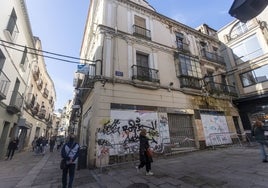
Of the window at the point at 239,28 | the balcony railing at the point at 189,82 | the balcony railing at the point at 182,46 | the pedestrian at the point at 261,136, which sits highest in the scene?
the window at the point at 239,28

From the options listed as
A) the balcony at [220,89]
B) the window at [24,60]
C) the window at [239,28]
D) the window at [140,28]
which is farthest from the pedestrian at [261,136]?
the window at [24,60]

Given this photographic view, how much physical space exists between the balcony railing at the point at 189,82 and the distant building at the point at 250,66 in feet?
13.6

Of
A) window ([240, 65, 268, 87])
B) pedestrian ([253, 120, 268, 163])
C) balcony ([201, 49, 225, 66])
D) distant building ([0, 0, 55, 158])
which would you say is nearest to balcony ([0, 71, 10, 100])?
distant building ([0, 0, 55, 158])

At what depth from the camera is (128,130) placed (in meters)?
8.20

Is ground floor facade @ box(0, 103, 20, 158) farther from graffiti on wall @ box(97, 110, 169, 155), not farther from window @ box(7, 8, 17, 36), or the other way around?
graffiti on wall @ box(97, 110, 169, 155)

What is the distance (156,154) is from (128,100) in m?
3.50

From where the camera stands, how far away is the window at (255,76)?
1331 cm

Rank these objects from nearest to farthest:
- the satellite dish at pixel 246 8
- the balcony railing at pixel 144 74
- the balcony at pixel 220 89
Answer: the satellite dish at pixel 246 8, the balcony railing at pixel 144 74, the balcony at pixel 220 89

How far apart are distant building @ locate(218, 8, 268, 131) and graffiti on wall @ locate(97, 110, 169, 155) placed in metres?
9.48

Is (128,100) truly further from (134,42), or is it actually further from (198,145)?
(198,145)

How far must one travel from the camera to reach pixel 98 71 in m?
8.61

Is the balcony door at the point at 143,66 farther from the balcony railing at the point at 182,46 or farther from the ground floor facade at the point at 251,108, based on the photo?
the ground floor facade at the point at 251,108

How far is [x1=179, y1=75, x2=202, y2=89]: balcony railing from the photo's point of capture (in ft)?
36.9

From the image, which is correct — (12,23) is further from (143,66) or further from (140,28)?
(143,66)
